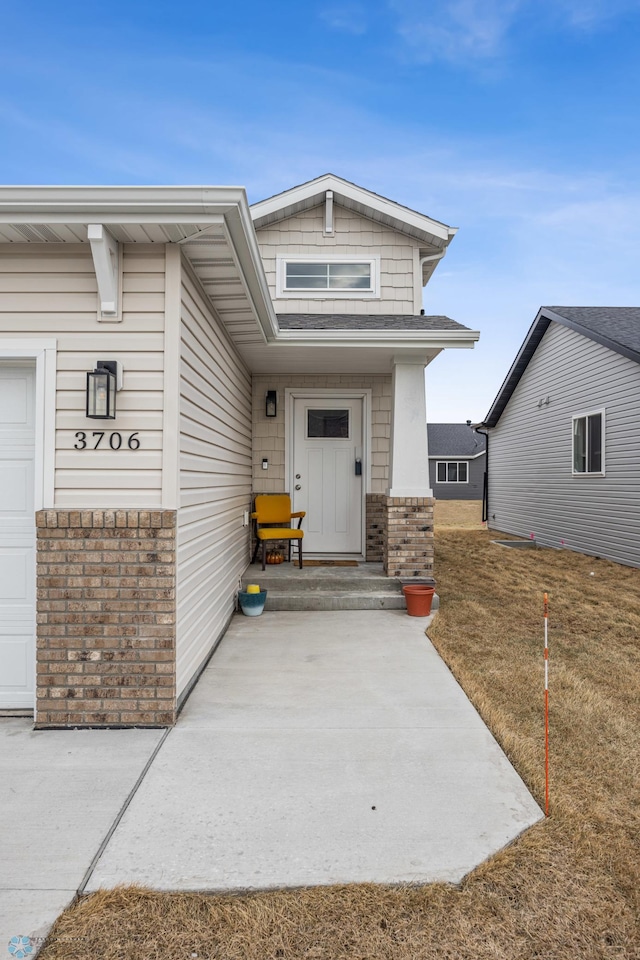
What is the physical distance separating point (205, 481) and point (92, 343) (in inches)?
52.1

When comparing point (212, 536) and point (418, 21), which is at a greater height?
point (418, 21)

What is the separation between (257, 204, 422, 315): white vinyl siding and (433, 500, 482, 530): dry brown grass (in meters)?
10.4

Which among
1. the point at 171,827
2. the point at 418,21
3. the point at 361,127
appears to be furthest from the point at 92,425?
the point at 361,127

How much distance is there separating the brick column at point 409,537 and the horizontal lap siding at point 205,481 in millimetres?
1683

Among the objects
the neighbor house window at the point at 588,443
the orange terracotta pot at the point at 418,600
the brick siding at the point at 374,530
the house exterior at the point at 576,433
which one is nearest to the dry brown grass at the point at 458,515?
the house exterior at the point at 576,433

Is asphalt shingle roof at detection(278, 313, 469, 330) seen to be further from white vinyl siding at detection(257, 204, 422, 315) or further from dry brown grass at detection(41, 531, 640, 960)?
dry brown grass at detection(41, 531, 640, 960)

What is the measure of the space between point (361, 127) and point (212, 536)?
9.57 metres

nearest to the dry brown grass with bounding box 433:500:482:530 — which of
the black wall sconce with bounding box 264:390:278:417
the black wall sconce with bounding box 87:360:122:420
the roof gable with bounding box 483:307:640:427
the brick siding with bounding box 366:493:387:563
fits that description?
the roof gable with bounding box 483:307:640:427

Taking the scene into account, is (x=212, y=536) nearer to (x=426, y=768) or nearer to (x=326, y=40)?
(x=426, y=768)

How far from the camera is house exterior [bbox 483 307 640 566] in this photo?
9305 millimetres

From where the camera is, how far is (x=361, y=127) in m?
10.7

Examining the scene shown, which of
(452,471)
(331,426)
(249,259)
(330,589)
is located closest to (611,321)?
(331,426)

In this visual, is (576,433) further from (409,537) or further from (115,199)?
(115,199)

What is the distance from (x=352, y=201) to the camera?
23.9ft
